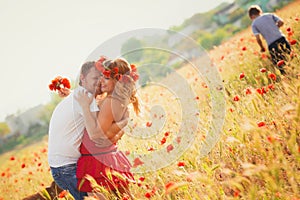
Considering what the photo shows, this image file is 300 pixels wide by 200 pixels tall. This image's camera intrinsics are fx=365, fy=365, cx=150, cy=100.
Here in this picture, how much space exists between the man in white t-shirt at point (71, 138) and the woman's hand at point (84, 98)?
0.06m

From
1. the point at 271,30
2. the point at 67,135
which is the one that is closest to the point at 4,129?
the point at 271,30

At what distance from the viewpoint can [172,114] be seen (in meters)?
5.05

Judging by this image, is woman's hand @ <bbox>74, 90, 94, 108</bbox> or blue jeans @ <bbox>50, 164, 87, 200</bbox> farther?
blue jeans @ <bbox>50, 164, 87, 200</bbox>

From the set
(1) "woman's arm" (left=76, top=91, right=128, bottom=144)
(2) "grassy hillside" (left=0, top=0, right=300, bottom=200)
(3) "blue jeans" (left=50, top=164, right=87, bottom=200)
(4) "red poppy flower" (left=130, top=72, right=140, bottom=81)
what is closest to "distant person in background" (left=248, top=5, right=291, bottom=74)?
(2) "grassy hillside" (left=0, top=0, right=300, bottom=200)

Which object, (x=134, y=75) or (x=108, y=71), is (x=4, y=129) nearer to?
(x=134, y=75)

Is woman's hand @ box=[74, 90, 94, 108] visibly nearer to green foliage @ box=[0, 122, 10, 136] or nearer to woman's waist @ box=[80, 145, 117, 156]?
woman's waist @ box=[80, 145, 117, 156]

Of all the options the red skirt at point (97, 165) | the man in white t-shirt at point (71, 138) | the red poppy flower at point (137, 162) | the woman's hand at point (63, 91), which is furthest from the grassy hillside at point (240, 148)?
the woman's hand at point (63, 91)

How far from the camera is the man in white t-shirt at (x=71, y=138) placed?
3219 millimetres

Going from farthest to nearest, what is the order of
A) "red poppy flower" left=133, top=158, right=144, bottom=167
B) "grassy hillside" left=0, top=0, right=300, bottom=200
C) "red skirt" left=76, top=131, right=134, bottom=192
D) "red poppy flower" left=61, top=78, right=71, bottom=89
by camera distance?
"red poppy flower" left=61, top=78, right=71, bottom=89 < "red poppy flower" left=133, top=158, right=144, bottom=167 < "red skirt" left=76, top=131, right=134, bottom=192 < "grassy hillside" left=0, top=0, right=300, bottom=200

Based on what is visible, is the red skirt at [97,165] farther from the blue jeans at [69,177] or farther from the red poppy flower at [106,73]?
the red poppy flower at [106,73]

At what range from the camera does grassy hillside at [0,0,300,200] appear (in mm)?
1661

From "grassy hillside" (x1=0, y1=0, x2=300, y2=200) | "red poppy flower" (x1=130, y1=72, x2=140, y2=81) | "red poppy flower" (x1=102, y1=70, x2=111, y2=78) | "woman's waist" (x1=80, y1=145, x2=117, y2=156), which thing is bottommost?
"grassy hillside" (x1=0, y1=0, x2=300, y2=200)

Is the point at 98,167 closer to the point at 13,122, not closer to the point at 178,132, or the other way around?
the point at 178,132

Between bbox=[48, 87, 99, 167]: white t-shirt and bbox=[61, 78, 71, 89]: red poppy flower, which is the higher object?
bbox=[61, 78, 71, 89]: red poppy flower
